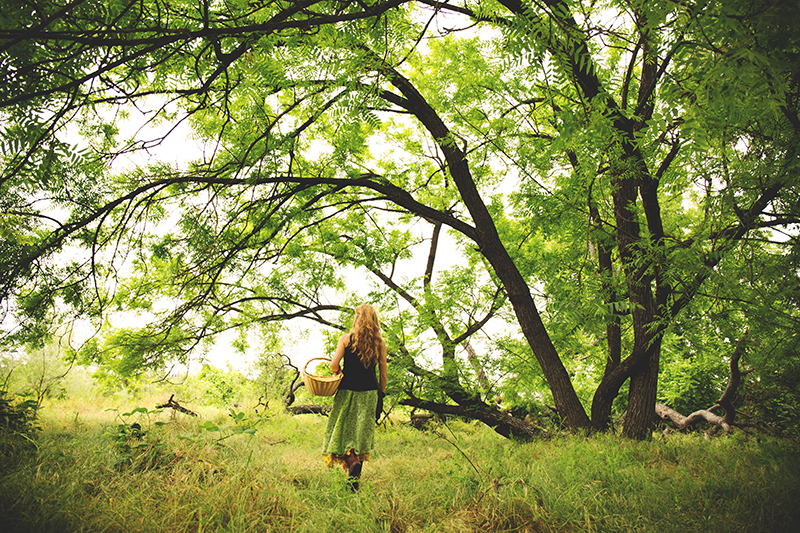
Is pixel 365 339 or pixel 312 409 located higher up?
pixel 365 339

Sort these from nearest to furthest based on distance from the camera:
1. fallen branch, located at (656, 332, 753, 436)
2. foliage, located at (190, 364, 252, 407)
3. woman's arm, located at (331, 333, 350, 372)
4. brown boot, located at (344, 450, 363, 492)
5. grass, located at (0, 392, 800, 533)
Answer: grass, located at (0, 392, 800, 533), brown boot, located at (344, 450, 363, 492), woman's arm, located at (331, 333, 350, 372), fallen branch, located at (656, 332, 753, 436), foliage, located at (190, 364, 252, 407)

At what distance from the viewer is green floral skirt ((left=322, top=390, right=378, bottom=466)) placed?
4004mm

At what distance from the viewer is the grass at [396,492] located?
7.64ft

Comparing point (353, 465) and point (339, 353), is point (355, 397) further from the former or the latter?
point (353, 465)

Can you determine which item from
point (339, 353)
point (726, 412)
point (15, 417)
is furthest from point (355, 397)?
point (726, 412)

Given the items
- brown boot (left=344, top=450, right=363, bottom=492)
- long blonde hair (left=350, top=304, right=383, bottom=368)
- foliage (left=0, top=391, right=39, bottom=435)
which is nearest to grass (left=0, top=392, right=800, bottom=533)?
brown boot (left=344, top=450, right=363, bottom=492)

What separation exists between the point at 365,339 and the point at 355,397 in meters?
0.67

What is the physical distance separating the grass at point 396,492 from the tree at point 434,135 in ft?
4.04

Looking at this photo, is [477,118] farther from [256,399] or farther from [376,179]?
[256,399]

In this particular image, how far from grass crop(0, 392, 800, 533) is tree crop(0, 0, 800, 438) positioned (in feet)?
4.04

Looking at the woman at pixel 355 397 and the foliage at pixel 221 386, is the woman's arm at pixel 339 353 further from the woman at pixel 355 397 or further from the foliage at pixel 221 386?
the foliage at pixel 221 386

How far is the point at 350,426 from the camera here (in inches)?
162

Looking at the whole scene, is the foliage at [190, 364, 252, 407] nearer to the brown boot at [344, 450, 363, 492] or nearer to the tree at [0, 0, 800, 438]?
the tree at [0, 0, 800, 438]

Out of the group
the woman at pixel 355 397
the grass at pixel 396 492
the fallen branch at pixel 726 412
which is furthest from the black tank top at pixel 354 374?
the fallen branch at pixel 726 412
